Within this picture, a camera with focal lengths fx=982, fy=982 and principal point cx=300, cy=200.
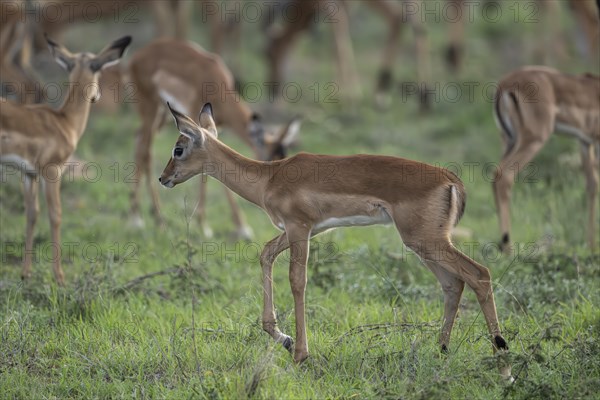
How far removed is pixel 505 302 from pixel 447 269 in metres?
1.25

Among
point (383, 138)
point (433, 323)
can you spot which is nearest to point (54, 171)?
point (433, 323)

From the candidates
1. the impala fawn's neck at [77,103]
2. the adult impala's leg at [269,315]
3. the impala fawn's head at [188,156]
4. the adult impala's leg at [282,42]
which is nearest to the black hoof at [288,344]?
the adult impala's leg at [269,315]

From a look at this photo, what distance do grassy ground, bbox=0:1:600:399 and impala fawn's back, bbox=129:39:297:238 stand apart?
2.06ft

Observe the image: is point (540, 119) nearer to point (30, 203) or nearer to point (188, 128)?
point (188, 128)

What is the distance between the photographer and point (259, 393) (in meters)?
3.89

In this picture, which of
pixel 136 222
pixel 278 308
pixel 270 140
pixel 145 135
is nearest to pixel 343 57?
pixel 270 140

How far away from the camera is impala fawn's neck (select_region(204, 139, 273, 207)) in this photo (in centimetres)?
471

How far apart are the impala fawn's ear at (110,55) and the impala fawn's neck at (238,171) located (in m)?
2.06

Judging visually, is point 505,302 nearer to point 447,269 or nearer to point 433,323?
point 433,323

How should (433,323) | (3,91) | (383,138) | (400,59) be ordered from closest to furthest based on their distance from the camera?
(433,323) < (3,91) < (383,138) < (400,59)

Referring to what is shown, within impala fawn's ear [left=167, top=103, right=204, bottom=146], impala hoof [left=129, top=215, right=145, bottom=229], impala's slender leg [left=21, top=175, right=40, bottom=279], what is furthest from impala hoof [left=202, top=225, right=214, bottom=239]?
impala fawn's ear [left=167, top=103, right=204, bottom=146]

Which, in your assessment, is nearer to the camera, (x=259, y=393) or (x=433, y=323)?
(x=259, y=393)

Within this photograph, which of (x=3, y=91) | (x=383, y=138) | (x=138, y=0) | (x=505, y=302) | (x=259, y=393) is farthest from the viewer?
(x=138, y=0)

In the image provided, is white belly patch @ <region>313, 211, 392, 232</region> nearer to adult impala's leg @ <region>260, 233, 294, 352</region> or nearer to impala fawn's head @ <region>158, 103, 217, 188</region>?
adult impala's leg @ <region>260, 233, 294, 352</region>
